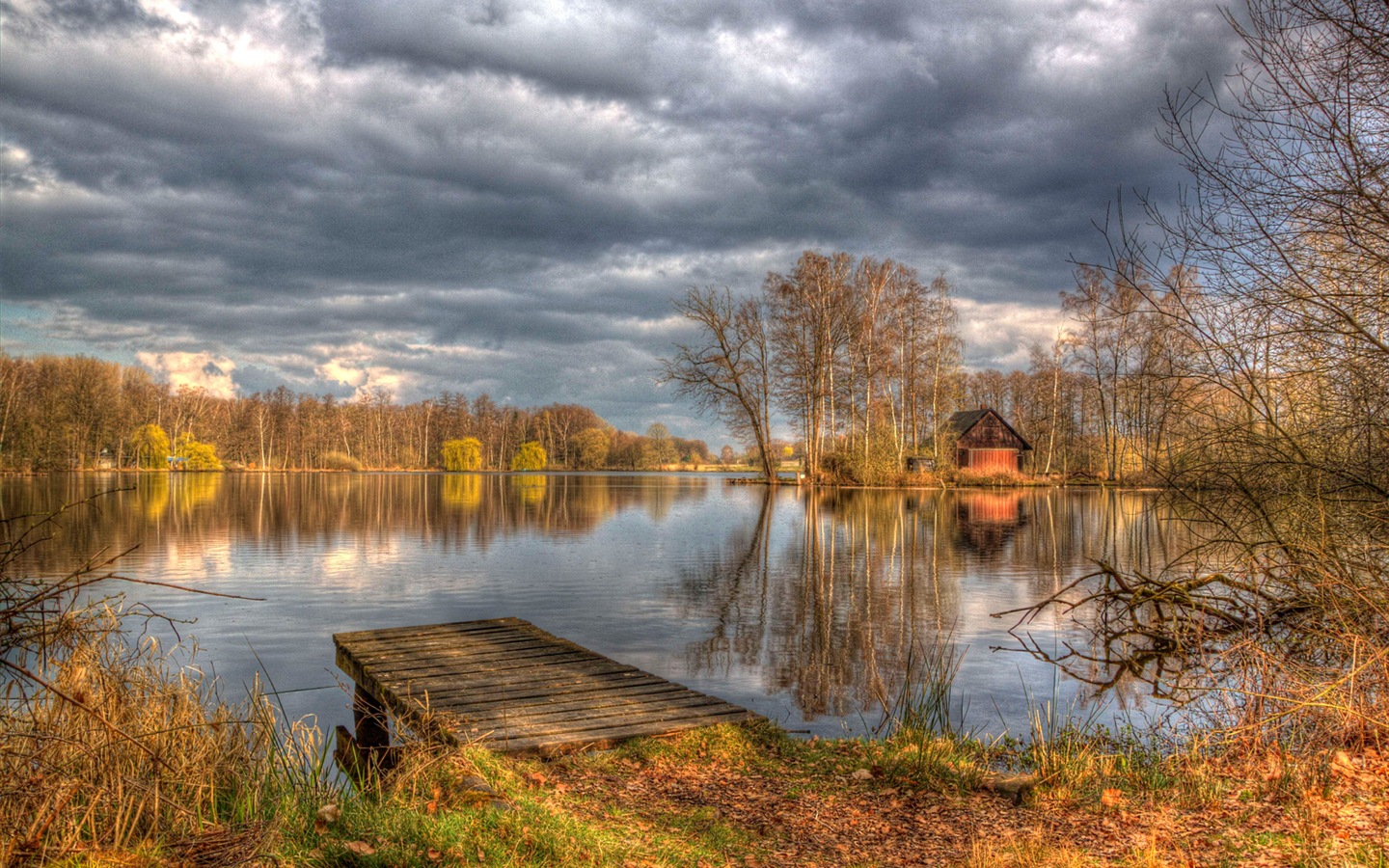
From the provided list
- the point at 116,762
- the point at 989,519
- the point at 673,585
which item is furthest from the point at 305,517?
the point at 116,762

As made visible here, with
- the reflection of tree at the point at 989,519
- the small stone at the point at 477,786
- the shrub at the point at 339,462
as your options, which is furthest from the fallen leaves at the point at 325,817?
the shrub at the point at 339,462

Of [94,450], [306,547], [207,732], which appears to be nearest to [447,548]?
[306,547]

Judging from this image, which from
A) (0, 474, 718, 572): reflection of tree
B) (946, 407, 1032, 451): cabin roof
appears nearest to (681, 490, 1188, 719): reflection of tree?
(0, 474, 718, 572): reflection of tree

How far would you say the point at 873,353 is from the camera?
1901 inches

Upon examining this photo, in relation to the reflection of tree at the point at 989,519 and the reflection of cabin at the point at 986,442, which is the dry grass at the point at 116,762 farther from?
the reflection of cabin at the point at 986,442

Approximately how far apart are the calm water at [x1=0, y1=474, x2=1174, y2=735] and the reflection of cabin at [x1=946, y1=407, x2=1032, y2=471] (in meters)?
28.4

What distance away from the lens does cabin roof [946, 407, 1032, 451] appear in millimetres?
58719

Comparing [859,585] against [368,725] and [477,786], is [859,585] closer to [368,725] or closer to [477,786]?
[368,725]

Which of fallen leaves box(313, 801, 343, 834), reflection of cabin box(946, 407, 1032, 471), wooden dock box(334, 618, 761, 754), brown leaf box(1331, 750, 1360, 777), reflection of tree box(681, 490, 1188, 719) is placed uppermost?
reflection of cabin box(946, 407, 1032, 471)

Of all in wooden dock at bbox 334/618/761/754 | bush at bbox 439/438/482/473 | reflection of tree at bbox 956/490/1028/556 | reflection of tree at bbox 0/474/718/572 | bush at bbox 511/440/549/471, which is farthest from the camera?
bush at bbox 511/440/549/471

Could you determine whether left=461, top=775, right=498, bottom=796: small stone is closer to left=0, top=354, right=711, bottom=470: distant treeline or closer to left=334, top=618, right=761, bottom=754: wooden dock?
left=334, top=618, right=761, bottom=754: wooden dock

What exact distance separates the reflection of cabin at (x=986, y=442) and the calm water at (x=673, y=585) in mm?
28392

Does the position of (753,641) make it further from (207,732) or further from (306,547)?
(306,547)

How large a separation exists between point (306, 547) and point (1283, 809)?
1995cm
